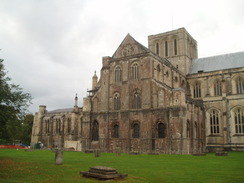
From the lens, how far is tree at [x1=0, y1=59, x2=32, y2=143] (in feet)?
72.7

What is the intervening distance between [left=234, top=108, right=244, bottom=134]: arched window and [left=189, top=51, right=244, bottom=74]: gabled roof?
395 inches

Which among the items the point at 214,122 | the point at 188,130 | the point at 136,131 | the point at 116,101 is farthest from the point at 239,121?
the point at 116,101

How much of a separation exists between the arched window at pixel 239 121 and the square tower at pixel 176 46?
14125mm

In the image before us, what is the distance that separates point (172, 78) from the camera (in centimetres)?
4869

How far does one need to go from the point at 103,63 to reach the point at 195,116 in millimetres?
18192

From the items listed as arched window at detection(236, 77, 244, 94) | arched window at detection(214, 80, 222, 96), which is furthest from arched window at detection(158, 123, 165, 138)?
arched window at detection(236, 77, 244, 94)

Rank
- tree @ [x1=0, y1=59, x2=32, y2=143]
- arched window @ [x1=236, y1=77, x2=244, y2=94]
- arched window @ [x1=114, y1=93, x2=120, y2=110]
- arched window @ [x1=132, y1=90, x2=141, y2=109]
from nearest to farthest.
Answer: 1. tree @ [x1=0, y1=59, x2=32, y2=143]
2. arched window @ [x1=132, y1=90, x2=141, y2=109]
3. arched window @ [x1=114, y1=93, x2=120, y2=110]
4. arched window @ [x1=236, y1=77, x2=244, y2=94]

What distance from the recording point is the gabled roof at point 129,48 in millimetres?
43716

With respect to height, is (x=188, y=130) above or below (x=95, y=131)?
above

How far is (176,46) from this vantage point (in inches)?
2318

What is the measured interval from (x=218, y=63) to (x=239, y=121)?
47.2 feet

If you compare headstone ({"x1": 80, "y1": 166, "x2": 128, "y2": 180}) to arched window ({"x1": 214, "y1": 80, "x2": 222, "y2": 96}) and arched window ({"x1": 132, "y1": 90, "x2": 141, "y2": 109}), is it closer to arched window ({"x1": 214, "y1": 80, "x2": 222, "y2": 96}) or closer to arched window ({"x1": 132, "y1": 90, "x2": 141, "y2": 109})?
arched window ({"x1": 132, "y1": 90, "x2": 141, "y2": 109})

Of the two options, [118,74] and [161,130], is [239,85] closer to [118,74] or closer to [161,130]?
[161,130]

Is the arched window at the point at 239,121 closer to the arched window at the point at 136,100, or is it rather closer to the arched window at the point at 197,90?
the arched window at the point at 197,90
